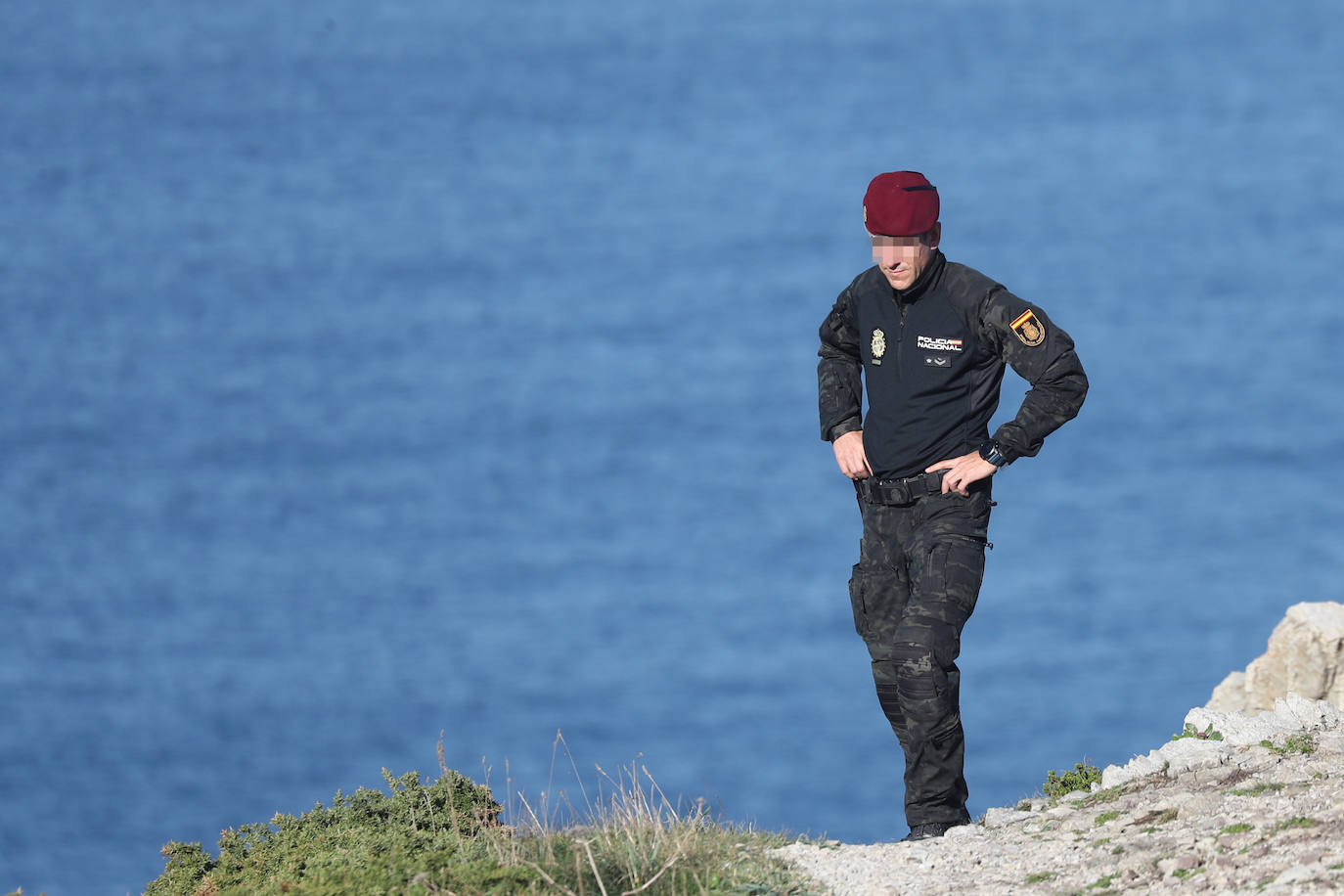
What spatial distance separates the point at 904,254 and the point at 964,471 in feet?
3.87

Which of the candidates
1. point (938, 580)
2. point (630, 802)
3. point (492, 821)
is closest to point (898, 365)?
point (938, 580)

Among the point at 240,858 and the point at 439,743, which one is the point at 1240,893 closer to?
the point at 439,743

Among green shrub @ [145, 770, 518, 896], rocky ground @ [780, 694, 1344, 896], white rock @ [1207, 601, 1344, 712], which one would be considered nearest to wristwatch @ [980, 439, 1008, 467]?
rocky ground @ [780, 694, 1344, 896]

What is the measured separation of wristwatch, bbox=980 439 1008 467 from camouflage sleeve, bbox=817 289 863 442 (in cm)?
102

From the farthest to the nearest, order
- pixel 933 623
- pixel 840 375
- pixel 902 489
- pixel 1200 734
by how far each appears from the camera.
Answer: pixel 1200 734, pixel 840 375, pixel 902 489, pixel 933 623

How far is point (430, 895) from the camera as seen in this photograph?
6.75 metres

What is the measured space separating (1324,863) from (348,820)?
4.96 m

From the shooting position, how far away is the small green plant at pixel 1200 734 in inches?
368

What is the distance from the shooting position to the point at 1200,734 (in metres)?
9.47

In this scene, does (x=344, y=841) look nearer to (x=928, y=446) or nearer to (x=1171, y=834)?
(x=928, y=446)

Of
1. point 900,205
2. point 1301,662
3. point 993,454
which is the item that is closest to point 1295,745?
point 993,454

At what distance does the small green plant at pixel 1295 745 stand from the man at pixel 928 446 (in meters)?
1.89

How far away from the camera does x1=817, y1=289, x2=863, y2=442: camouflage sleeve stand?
9.19m

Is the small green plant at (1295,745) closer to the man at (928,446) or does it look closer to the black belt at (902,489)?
the man at (928,446)
